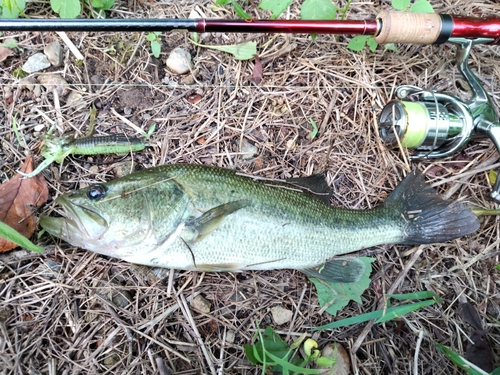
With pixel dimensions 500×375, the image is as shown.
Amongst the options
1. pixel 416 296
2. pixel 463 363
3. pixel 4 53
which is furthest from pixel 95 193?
pixel 463 363

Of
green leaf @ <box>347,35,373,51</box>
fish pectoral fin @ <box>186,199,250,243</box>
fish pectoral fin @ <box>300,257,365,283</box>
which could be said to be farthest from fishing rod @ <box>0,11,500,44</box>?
fish pectoral fin @ <box>300,257,365,283</box>

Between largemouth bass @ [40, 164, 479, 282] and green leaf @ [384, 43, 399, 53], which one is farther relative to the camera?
green leaf @ [384, 43, 399, 53]

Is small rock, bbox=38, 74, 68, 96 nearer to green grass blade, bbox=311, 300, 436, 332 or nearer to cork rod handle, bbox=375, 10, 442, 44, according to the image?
cork rod handle, bbox=375, 10, 442, 44

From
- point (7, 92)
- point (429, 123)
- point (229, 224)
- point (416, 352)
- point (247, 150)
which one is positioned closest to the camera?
point (229, 224)

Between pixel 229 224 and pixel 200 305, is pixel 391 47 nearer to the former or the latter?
pixel 229 224

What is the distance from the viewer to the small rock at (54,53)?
3.04 metres

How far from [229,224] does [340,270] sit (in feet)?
3.16

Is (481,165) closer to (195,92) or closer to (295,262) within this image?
(295,262)

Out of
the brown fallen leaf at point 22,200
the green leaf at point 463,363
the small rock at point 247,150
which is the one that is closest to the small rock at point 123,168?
the brown fallen leaf at point 22,200

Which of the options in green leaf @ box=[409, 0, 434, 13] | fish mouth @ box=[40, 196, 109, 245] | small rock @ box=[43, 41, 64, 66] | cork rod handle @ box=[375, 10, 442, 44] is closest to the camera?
fish mouth @ box=[40, 196, 109, 245]

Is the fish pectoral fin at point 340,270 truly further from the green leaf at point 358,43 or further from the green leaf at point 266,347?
the green leaf at point 358,43

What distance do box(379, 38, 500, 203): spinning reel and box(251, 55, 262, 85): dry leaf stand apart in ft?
3.56

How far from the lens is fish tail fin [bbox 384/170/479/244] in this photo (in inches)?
114

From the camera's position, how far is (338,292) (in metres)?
2.87
